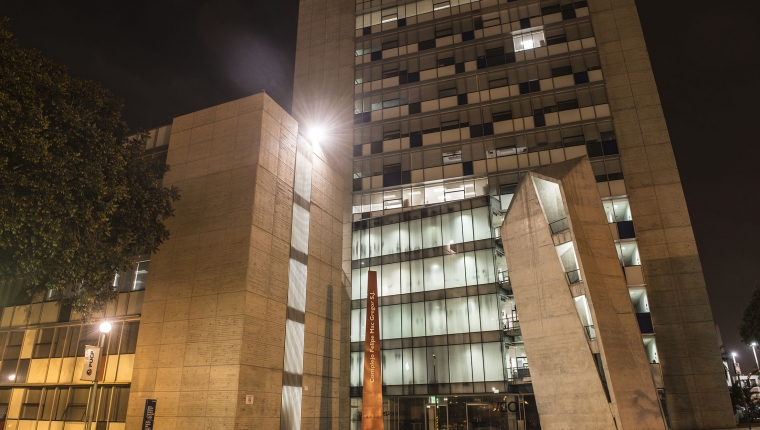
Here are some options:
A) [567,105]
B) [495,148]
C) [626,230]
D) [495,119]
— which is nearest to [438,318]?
[626,230]

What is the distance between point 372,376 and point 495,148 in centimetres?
2606

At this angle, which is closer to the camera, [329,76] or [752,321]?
[752,321]

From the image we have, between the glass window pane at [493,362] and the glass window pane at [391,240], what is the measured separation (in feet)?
37.4

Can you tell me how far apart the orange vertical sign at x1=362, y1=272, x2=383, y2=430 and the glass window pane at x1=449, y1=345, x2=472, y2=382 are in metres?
11.4

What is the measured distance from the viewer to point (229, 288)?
87.4 feet

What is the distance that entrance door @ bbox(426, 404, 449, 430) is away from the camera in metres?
38.8

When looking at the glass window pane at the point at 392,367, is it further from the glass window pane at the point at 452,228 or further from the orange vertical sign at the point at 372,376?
the orange vertical sign at the point at 372,376

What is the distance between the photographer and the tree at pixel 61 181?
20.2 meters

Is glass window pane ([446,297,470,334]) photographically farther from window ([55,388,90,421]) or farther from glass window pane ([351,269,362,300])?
window ([55,388,90,421])

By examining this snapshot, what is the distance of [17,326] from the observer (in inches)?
1243

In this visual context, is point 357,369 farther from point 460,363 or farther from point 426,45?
point 426,45

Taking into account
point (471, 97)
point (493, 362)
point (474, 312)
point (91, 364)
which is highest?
point (471, 97)

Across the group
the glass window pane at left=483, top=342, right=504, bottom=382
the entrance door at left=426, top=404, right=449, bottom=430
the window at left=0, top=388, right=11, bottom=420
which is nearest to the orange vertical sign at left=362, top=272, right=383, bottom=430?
the glass window pane at left=483, top=342, right=504, bottom=382

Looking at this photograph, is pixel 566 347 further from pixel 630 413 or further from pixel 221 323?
pixel 221 323
